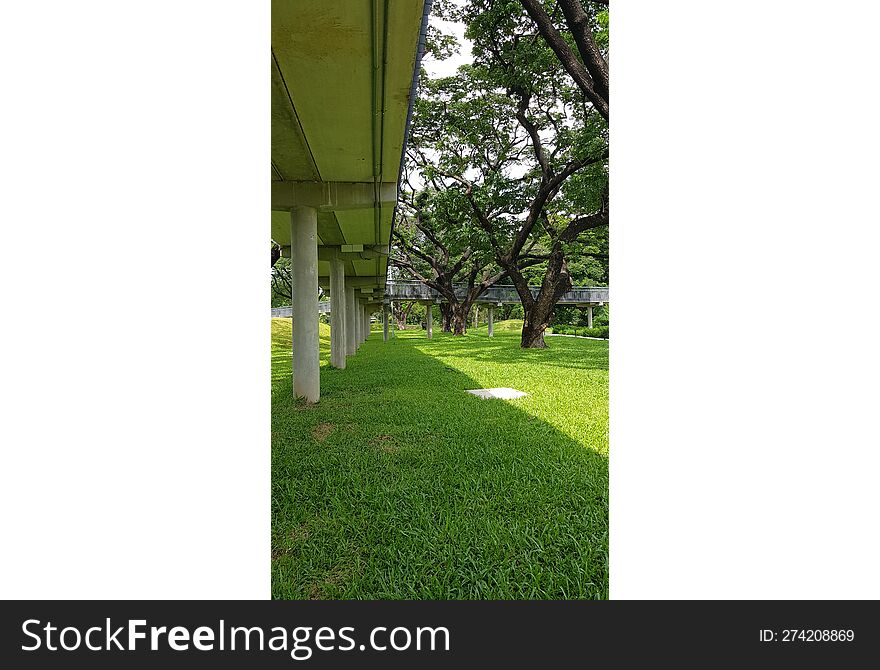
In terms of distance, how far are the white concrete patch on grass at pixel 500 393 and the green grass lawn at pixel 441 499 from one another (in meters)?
0.53

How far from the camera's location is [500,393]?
367 inches

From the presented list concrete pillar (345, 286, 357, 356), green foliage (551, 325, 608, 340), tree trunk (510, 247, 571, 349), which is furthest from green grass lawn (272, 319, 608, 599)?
green foliage (551, 325, 608, 340)

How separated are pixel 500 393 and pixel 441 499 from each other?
216 inches

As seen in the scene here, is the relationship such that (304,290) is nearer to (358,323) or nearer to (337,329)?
(337,329)

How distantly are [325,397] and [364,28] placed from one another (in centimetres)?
644

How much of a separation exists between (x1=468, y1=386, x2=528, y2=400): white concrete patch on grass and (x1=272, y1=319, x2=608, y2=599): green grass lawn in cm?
53

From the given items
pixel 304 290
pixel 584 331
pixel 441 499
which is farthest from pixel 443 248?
pixel 441 499

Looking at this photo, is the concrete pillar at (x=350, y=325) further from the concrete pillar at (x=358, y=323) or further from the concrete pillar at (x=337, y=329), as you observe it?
the concrete pillar at (x=337, y=329)

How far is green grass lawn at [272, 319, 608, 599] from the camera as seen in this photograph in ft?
9.04

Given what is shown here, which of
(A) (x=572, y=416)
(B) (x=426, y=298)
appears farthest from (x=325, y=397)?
(B) (x=426, y=298)

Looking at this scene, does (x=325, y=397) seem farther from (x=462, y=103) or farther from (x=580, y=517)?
(x=462, y=103)

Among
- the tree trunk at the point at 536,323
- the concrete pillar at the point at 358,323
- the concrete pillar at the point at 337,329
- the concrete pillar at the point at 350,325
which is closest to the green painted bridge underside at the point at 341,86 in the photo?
the concrete pillar at the point at 337,329

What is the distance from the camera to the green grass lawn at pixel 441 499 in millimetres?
2756
